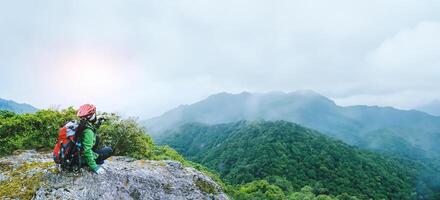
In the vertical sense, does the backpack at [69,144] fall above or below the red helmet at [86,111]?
below

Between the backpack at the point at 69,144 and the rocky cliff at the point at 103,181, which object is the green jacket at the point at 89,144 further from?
the rocky cliff at the point at 103,181

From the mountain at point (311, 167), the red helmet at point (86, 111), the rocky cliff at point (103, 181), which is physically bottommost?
the mountain at point (311, 167)

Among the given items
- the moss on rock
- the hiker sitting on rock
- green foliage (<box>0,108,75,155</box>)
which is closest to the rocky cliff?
the moss on rock

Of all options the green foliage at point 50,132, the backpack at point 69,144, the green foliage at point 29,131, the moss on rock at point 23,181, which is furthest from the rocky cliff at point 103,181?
the green foliage at point 50,132

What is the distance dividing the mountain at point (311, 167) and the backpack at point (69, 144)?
9480 cm

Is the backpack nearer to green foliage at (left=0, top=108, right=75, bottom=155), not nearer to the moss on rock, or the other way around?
the moss on rock

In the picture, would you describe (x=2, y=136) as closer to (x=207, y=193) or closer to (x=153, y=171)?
(x=153, y=171)

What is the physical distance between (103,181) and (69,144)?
5.06 ft

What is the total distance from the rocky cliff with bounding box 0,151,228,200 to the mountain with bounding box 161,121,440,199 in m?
91.0

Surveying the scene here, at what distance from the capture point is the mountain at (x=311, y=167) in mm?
122875

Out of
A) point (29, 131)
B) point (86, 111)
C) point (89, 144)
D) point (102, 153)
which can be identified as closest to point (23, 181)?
point (89, 144)

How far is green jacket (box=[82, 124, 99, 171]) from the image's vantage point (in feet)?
30.1

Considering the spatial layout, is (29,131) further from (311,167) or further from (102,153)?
(311,167)

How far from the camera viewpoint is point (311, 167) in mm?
134875
